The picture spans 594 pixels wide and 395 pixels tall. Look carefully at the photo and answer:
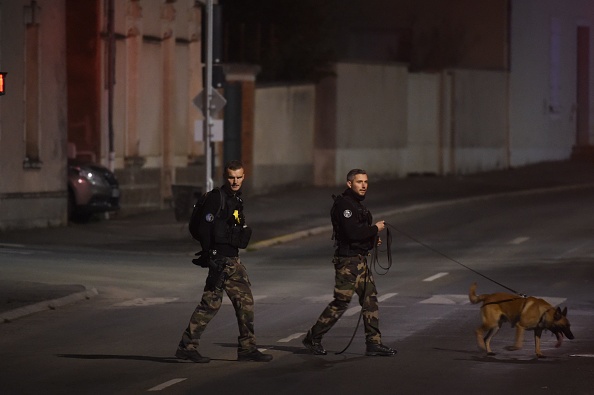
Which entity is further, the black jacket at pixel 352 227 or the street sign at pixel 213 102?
the street sign at pixel 213 102

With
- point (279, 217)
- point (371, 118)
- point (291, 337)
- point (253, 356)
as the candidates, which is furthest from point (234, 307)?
point (371, 118)

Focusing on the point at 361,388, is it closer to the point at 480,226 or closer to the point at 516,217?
the point at 480,226

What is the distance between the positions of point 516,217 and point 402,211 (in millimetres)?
3151

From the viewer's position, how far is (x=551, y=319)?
1377 cm

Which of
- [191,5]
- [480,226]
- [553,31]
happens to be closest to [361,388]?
[480,226]

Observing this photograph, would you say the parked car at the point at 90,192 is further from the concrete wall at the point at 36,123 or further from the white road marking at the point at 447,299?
the white road marking at the point at 447,299

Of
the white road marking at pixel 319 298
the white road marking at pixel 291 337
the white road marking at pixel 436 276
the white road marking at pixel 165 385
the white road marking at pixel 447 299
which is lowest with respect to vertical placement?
the white road marking at pixel 291 337

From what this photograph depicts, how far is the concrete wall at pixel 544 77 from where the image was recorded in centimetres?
5216

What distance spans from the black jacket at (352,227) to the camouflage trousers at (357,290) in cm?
9

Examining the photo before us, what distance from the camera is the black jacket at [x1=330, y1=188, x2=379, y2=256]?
13.8m

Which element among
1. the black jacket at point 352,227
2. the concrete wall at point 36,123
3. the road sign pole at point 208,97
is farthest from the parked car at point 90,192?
the black jacket at point 352,227

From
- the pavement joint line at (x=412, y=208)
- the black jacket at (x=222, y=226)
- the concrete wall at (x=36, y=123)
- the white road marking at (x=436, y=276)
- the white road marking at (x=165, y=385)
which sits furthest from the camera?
the concrete wall at (x=36, y=123)

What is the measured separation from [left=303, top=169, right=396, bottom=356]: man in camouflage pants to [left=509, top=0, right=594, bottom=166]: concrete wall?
38.2m

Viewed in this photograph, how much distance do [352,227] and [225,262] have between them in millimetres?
1259
